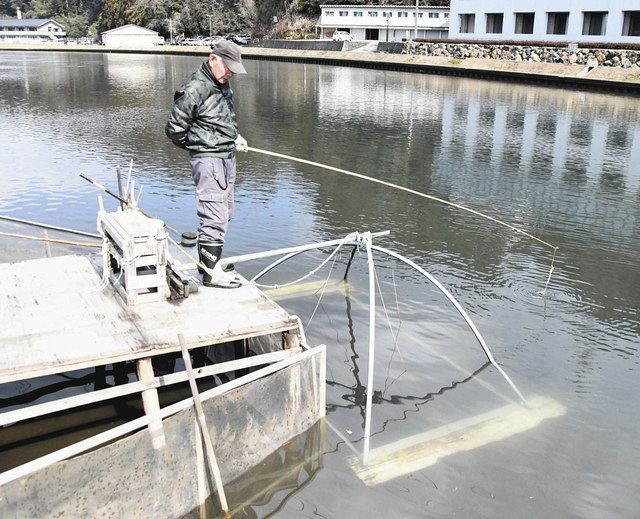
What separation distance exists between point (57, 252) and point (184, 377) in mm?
4983

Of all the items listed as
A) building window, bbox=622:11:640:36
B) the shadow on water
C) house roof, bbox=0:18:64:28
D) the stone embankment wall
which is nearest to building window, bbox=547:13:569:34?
building window, bbox=622:11:640:36

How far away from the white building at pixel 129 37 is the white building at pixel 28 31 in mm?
32365

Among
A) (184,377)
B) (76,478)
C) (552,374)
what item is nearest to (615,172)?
(552,374)

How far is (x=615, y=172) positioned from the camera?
17609 millimetres

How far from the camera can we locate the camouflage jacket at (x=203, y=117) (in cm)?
636

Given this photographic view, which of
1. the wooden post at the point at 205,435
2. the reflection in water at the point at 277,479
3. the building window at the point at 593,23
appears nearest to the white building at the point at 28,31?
the building window at the point at 593,23

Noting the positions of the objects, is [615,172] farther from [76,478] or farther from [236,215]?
[76,478]

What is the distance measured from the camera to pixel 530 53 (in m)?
49.0

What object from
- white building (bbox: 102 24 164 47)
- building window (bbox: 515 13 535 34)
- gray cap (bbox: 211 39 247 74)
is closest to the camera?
gray cap (bbox: 211 39 247 74)

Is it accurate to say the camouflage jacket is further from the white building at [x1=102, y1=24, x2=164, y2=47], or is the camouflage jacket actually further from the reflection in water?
the white building at [x1=102, y1=24, x2=164, y2=47]

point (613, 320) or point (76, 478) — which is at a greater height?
point (76, 478)

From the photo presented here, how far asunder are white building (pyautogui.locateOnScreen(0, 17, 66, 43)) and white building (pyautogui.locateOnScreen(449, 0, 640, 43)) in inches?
3609

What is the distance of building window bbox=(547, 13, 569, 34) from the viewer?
2224 inches

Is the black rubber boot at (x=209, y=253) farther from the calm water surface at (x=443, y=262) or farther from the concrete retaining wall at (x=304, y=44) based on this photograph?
the concrete retaining wall at (x=304, y=44)
